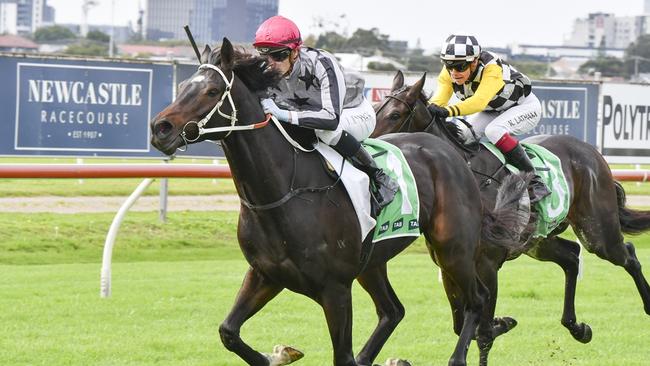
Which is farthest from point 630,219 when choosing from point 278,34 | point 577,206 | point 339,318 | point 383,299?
point 278,34

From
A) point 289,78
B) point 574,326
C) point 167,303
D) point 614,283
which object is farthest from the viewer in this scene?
point 614,283

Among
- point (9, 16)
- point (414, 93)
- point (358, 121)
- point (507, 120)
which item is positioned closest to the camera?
point (358, 121)

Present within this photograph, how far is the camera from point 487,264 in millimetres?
7062

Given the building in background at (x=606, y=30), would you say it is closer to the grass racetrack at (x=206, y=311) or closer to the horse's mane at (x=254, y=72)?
the grass racetrack at (x=206, y=311)

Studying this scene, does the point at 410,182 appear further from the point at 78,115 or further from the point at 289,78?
the point at 78,115

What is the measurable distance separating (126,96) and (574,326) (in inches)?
273

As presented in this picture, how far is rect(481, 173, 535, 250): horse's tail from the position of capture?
22.3 feet

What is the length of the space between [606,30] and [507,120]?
89109 mm

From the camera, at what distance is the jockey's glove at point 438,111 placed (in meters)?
7.57

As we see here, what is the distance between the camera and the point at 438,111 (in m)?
7.58

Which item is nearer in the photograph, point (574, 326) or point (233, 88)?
point (233, 88)

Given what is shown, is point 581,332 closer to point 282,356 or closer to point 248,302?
point 282,356

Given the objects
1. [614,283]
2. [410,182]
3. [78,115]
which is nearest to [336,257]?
[410,182]

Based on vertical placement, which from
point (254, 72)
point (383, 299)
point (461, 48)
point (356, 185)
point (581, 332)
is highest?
point (461, 48)
